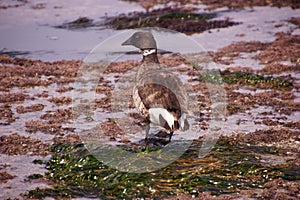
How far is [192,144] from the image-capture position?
9383 millimetres

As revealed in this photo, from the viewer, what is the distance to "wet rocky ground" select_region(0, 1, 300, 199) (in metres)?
7.92

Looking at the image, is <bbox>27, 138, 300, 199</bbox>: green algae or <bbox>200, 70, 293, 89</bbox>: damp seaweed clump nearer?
<bbox>27, 138, 300, 199</bbox>: green algae

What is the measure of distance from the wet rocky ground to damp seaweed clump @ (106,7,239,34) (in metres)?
3.76

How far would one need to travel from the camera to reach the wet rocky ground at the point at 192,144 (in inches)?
312

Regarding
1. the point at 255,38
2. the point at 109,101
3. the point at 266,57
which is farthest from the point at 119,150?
the point at 255,38

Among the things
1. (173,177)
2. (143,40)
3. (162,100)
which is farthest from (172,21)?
(173,177)

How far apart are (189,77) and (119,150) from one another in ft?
21.0

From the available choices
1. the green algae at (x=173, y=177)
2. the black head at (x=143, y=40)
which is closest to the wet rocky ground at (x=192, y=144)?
the green algae at (x=173, y=177)

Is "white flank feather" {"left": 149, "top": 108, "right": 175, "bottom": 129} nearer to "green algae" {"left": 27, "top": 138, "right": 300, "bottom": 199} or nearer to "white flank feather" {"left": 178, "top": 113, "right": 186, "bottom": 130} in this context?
"white flank feather" {"left": 178, "top": 113, "right": 186, "bottom": 130}

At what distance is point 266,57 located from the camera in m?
16.7

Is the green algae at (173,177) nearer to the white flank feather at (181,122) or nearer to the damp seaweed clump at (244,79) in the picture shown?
the white flank feather at (181,122)

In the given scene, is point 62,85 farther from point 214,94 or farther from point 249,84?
point 249,84

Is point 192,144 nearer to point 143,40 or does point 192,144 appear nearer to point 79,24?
point 143,40

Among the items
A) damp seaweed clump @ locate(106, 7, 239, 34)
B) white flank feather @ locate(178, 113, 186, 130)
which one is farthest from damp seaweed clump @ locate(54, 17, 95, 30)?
white flank feather @ locate(178, 113, 186, 130)
